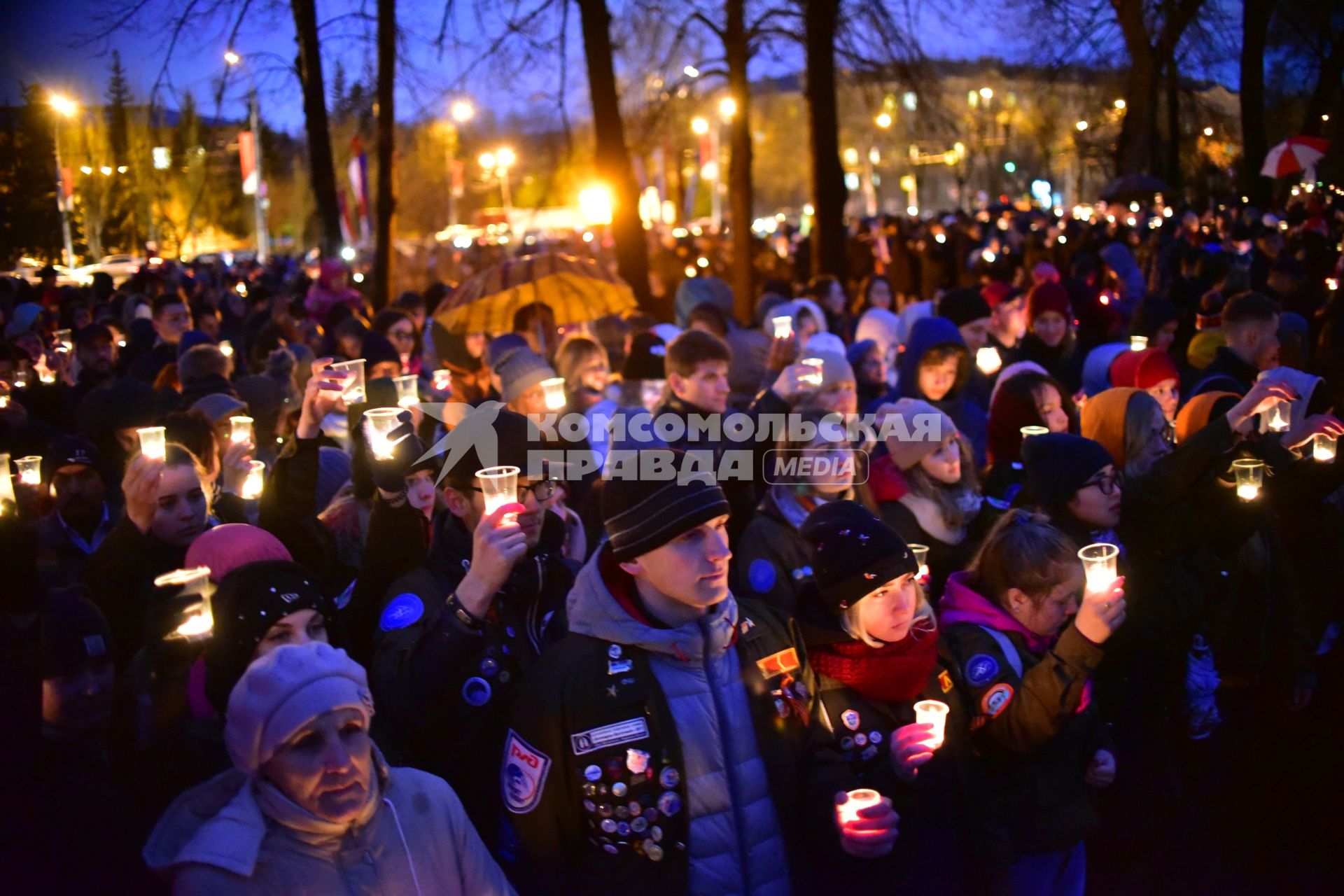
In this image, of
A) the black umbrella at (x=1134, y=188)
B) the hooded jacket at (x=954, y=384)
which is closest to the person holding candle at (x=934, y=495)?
the hooded jacket at (x=954, y=384)

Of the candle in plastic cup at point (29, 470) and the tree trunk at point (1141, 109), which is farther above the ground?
the tree trunk at point (1141, 109)

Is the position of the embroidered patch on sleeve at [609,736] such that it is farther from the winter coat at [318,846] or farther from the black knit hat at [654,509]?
the black knit hat at [654,509]

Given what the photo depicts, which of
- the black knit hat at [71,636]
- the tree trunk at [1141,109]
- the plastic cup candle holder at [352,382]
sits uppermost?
the tree trunk at [1141,109]

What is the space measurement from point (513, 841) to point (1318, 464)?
4359mm

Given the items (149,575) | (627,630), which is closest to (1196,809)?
(627,630)

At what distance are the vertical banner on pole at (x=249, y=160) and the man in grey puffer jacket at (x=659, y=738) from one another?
80.1 feet

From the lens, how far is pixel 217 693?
297 centimetres

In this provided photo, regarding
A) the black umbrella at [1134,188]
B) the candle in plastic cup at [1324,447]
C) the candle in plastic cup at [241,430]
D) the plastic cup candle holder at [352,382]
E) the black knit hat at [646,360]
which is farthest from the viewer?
the black umbrella at [1134,188]

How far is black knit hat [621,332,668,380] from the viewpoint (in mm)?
8227

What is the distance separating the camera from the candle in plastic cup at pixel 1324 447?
4.92 m

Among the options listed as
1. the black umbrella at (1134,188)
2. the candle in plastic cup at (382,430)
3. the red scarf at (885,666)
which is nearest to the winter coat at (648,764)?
the red scarf at (885,666)

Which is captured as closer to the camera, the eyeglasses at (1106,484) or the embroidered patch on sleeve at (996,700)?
the embroidered patch on sleeve at (996,700)

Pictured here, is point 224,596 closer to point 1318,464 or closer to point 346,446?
point 346,446

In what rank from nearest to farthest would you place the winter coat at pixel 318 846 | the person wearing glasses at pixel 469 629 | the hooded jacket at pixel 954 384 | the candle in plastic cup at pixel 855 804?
1. the winter coat at pixel 318 846
2. the candle in plastic cup at pixel 855 804
3. the person wearing glasses at pixel 469 629
4. the hooded jacket at pixel 954 384
